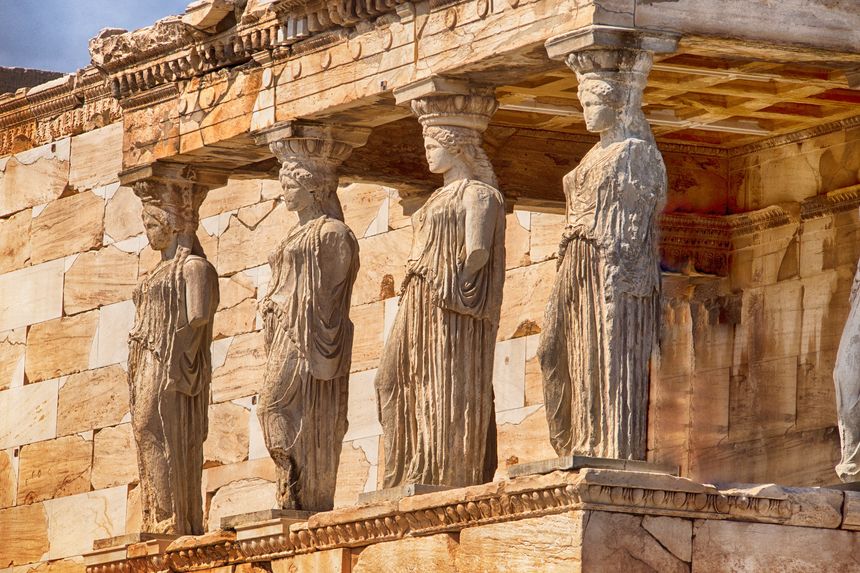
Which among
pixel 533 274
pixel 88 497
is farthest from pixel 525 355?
pixel 88 497

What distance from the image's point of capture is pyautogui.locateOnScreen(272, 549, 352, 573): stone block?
14.0m

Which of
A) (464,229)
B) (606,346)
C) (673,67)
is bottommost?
(606,346)

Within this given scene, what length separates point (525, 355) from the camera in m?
17.4

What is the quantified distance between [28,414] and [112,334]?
115 cm

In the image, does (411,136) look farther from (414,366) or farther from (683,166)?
(414,366)

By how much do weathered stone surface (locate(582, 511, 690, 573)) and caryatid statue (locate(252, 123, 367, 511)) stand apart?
2943 mm

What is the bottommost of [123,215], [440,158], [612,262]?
[612,262]

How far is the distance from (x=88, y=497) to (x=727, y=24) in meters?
8.90

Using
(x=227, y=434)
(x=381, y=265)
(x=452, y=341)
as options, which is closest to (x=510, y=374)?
(x=381, y=265)

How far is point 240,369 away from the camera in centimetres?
1945

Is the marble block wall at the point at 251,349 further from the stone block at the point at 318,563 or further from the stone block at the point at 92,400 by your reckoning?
the stone block at the point at 318,563

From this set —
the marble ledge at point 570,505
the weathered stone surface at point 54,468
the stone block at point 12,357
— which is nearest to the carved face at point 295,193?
the marble ledge at point 570,505

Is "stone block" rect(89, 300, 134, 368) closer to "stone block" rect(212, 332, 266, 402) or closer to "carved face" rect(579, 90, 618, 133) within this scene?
"stone block" rect(212, 332, 266, 402)

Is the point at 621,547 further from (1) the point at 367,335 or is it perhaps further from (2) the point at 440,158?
(1) the point at 367,335
